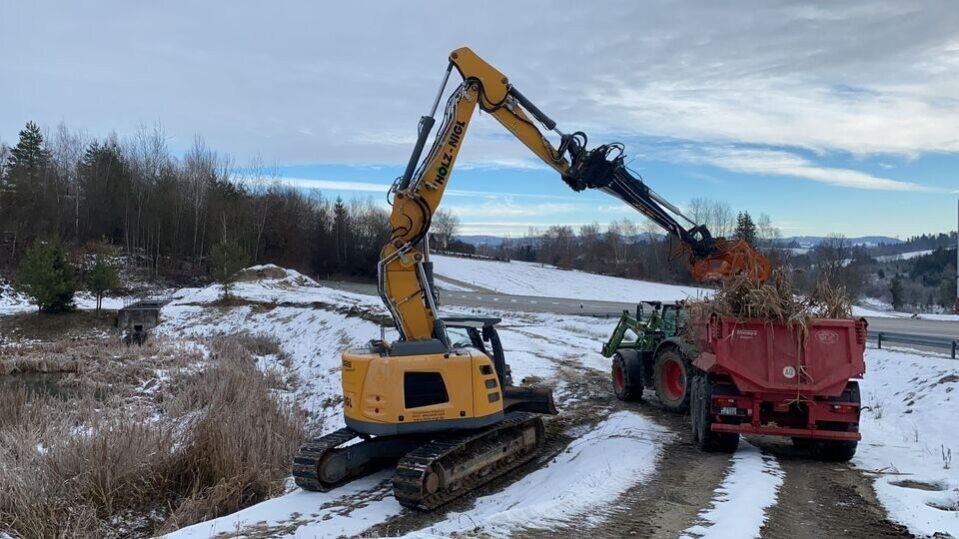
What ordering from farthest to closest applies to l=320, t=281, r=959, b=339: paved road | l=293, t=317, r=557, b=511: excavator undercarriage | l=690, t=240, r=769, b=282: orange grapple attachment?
l=320, t=281, r=959, b=339: paved road → l=690, t=240, r=769, b=282: orange grapple attachment → l=293, t=317, r=557, b=511: excavator undercarriage

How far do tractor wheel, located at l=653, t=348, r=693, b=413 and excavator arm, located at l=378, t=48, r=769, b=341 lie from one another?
4.63 ft

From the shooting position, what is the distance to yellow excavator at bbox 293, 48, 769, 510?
7.35 metres

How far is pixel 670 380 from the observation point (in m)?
11.3

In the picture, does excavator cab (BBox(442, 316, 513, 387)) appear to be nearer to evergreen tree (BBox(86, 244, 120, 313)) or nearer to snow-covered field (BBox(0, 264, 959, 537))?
snow-covered field (BBox(0, 264, 959, 537))

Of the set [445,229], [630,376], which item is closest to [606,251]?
[445,229]

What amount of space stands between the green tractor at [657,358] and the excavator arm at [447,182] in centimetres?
128

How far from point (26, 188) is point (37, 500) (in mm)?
52927

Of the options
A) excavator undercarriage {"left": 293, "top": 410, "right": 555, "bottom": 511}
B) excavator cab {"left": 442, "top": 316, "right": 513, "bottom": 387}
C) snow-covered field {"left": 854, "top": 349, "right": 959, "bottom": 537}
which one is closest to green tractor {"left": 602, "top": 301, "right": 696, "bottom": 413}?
snow-covered field {"left": 854, "top": 349, "right": 959, "bottom": 537}

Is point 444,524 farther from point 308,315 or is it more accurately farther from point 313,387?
point 308,315

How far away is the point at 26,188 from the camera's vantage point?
51.3 meters

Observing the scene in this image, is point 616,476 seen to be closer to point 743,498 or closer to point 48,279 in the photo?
point 743,498

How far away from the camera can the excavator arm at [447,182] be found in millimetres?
8492

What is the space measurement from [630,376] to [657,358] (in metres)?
0.79

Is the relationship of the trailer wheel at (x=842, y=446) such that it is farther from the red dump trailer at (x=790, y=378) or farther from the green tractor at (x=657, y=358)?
the green tractor at (x=657, y=358)
